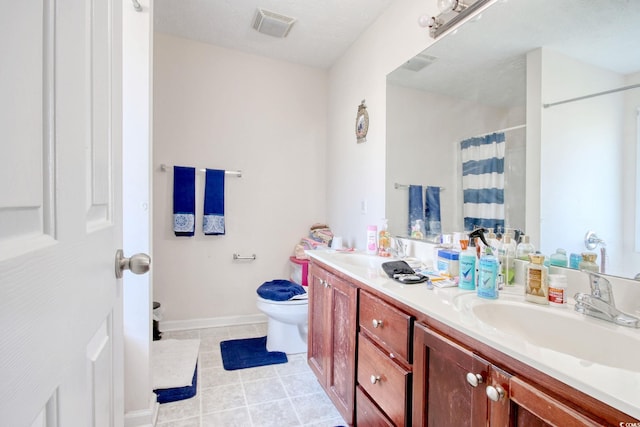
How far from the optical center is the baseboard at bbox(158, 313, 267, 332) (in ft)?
8.41

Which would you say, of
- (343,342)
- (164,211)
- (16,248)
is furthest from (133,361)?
(16,248)

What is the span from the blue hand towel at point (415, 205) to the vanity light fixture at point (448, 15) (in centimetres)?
83

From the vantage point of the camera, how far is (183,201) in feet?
8.23

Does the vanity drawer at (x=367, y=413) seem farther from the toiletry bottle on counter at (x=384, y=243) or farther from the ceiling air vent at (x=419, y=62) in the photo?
the ceiling air vent at (x=419, y=62)

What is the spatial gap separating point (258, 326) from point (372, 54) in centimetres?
245

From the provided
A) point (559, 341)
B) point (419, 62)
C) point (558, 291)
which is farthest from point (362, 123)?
point (559, 341)

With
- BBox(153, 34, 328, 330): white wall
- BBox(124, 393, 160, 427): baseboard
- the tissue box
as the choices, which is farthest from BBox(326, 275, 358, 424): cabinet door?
BBox(153, 34, 328, 330): white wall

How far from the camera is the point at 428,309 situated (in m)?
0.92

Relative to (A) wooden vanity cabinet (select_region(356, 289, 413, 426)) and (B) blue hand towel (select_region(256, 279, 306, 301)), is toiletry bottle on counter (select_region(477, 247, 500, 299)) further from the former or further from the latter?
(B) blue hand towel (select_region(256, 279, 306, 301))

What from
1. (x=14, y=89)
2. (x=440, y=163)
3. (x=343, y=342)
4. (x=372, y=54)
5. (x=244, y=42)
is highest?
(x=244, y=42)

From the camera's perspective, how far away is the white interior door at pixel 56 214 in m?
0.29

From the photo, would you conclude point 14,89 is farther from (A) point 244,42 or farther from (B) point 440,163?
(A) point 244,42

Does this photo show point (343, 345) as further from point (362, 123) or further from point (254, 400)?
point (362, 123)

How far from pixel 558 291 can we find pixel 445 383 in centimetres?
46
